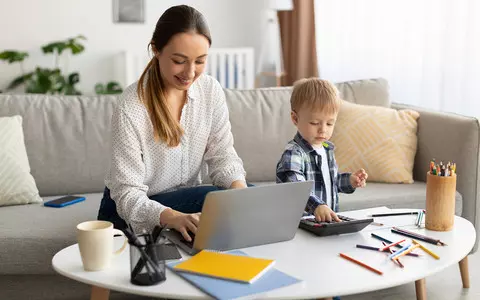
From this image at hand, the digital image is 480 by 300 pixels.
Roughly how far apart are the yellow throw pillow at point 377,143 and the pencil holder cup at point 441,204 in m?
A: 1.06

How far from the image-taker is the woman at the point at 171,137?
74.7 inches

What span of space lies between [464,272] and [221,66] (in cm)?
297

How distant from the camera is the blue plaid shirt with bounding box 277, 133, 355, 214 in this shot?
2.08 meters

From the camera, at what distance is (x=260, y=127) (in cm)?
302

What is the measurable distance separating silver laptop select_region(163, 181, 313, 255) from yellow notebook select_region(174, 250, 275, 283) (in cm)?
5

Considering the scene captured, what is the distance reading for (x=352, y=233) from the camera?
181 centimetres

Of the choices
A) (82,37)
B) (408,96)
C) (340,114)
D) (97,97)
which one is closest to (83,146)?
(97,97)

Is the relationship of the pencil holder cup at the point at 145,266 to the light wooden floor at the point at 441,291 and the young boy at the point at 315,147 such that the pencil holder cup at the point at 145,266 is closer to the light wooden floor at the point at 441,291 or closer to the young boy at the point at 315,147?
the young boy at the point at 315,147

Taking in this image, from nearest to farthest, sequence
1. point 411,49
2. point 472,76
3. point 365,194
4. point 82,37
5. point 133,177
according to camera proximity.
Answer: point 133,177 → point 365,194 → point 472,76 → point 411,49 → point 82,37

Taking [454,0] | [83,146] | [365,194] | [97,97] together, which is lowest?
[365,194]

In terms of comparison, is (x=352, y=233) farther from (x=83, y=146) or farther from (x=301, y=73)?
(x=301, y=73)

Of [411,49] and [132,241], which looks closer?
[132,241]

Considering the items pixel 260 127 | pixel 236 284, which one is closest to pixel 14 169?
pixel 260 127

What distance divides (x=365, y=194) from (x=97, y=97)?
1.21 meters
